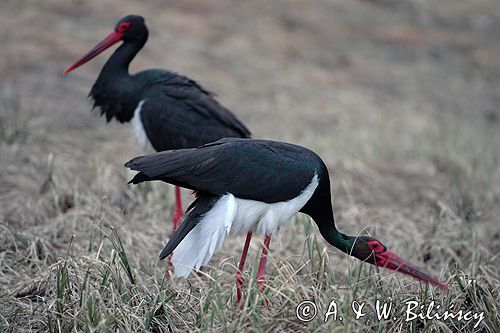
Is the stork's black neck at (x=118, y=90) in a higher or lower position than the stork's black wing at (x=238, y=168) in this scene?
lower

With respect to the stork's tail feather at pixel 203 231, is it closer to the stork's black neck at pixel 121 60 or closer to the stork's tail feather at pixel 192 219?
the stork's tail feather at pixel 192 219

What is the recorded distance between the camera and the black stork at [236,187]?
13.1 feet

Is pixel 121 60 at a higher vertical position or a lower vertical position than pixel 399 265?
higher

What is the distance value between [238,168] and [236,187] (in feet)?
0.33

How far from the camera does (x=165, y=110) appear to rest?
17.8 ft

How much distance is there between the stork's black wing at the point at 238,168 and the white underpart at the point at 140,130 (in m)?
1.43

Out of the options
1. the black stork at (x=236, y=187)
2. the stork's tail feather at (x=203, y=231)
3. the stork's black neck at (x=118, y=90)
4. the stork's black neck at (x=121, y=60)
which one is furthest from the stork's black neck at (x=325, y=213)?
the stork's black neck at (x=121, y=60)

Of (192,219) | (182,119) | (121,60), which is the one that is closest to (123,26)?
(121,60)

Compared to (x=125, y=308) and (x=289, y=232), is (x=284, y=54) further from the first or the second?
(x=125, y=308)

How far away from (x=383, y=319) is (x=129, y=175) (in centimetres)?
322

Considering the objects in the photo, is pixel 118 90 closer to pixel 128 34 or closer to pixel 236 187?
pixel 128 34

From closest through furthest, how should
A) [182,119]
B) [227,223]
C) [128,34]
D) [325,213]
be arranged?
1. [227,223]
2. [325,213]
3. [182,119]
4. [128,34]

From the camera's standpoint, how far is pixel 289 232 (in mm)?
5707

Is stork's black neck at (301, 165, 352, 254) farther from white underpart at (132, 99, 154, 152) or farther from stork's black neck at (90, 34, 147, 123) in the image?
stork's black neck at (90, 34, 147, 123)
